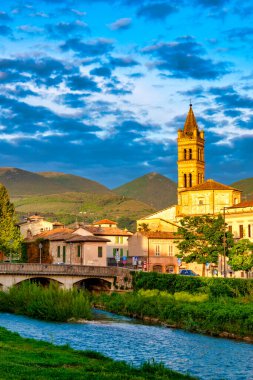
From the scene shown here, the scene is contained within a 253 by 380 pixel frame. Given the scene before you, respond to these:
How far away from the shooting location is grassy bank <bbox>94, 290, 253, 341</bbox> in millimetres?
51531

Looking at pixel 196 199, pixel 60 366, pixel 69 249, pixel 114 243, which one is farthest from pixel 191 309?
pixel 196 199

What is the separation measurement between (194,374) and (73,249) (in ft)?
190

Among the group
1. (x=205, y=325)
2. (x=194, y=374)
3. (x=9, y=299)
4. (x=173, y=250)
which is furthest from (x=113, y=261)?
(x=194, y=374)

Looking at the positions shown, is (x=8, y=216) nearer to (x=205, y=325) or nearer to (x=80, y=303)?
(x=80, y=303)

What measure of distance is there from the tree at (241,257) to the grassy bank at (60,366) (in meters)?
42.0

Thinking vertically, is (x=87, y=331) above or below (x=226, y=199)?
below

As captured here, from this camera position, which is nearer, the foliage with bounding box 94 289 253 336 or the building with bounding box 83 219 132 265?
the foliage with bounding box 94 289 253 336

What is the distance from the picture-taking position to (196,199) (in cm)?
12950

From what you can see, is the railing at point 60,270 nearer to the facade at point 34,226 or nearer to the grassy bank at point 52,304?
the grassy bank at point 52,304

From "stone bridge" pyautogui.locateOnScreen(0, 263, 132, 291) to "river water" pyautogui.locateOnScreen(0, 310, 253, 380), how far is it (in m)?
13.4

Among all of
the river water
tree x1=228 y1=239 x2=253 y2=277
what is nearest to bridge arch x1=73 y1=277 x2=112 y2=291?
tree x1=228 y1=239 x2=253 y2=277

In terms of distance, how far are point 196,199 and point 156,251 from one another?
90.4ft

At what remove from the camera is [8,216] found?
97.2m

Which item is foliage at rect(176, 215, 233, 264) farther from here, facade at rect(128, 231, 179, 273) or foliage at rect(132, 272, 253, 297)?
facade at rect(128, 231, 179, 273)
